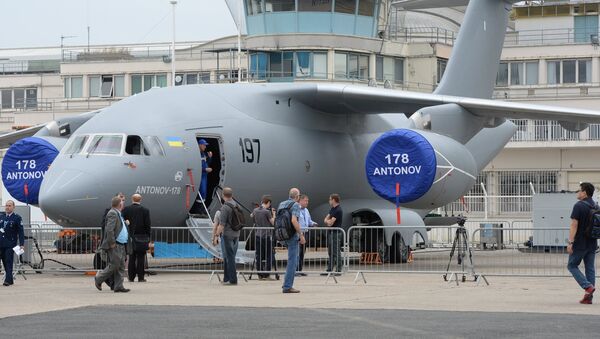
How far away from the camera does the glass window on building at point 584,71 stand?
161ft

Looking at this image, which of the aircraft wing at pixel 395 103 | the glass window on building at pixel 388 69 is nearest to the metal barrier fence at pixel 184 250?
the aircraft wing at pixel 395 103

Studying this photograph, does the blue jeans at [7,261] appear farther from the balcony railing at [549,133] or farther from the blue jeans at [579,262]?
the balcony railing at [549,133]

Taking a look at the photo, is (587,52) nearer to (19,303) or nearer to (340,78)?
(340,78)

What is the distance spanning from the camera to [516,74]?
50.4 meters

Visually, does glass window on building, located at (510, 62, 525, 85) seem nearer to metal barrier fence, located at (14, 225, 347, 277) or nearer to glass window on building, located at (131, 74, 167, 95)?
glass window on building, located at (131, 74, 167, 95)

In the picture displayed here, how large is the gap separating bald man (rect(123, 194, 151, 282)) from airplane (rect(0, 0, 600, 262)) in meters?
1.13

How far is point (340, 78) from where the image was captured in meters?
44.6

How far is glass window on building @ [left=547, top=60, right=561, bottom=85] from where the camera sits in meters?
49.6

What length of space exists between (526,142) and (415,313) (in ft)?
111

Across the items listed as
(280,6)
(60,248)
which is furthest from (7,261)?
(280,6)

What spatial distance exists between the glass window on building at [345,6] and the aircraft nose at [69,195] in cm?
2024

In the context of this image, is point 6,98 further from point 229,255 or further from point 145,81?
point 229,255

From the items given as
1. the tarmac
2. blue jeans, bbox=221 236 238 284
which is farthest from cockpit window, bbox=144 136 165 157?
blue jeans, bbox=221 236 238 284

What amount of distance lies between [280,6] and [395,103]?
14.8 m
